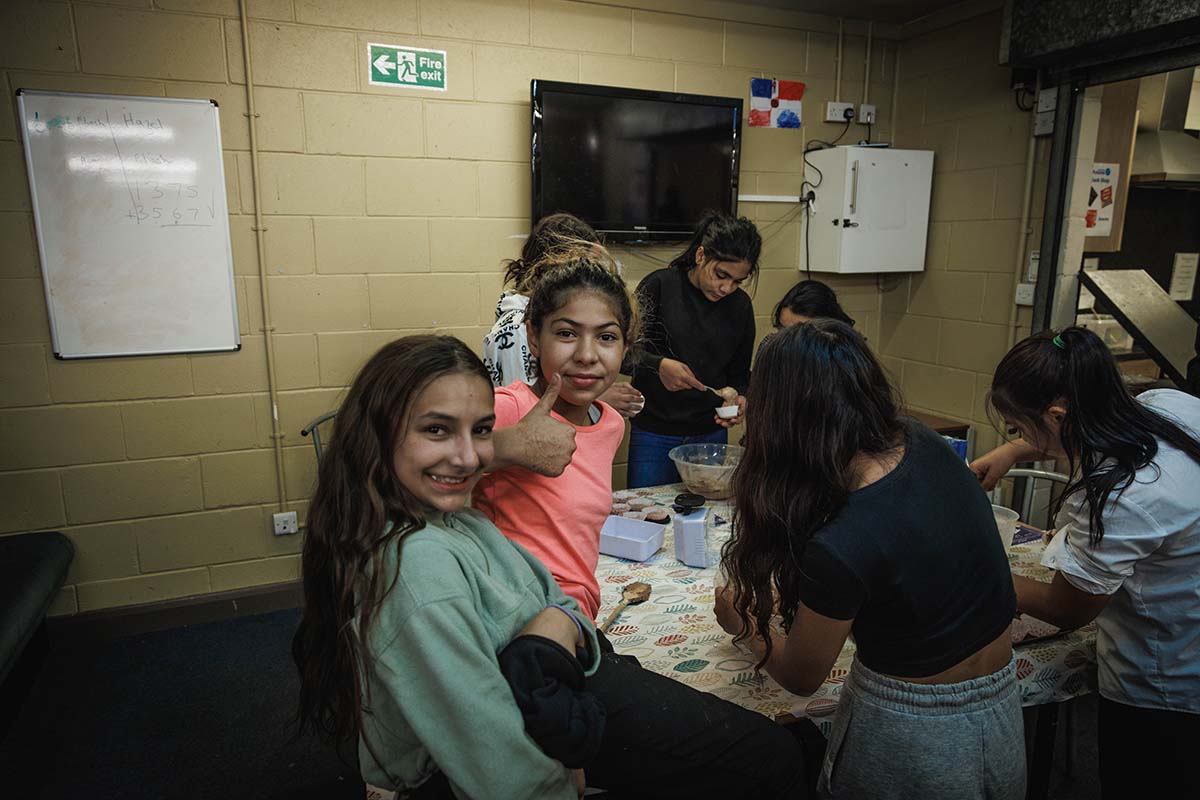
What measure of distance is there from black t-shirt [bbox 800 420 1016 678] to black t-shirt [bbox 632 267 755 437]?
62.0 inches

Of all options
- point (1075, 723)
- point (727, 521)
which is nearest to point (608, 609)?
point (727, 521)

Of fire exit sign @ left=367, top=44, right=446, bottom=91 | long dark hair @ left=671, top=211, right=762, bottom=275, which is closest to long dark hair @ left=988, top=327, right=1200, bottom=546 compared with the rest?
long dark hair @ left=671, top=211, right=762, bottom=275

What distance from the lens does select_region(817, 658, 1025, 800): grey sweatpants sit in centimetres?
111

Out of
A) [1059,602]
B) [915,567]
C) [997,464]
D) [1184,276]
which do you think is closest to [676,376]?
[997,464]

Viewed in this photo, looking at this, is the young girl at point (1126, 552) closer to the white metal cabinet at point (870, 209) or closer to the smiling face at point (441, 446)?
the smiling face at point (441, 446)

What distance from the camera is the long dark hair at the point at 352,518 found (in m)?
0.97

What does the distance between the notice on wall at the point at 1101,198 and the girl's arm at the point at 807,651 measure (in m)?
3.02

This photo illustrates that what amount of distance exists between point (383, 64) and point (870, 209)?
243 cm

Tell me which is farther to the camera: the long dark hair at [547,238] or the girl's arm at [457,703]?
the long dark hair at [547,238]

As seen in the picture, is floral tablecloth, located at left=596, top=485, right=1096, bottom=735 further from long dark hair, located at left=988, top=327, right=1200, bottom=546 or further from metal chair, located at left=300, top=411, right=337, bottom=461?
metal chair, located at left=300, top=411, right=337, bottom=461

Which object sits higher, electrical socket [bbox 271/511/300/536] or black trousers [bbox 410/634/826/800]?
black trousers [bbox 410/634/826/800]

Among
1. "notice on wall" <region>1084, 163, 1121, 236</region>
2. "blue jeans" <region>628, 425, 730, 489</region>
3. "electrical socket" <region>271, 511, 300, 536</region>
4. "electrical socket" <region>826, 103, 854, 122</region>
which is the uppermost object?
"electrical socket" <region>826, 103, 854, 122</region>

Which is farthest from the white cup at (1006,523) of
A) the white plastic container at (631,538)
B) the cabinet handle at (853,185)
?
the cabinet handle at (853,185)

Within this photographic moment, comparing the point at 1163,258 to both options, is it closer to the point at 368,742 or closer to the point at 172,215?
the point at 368,742
